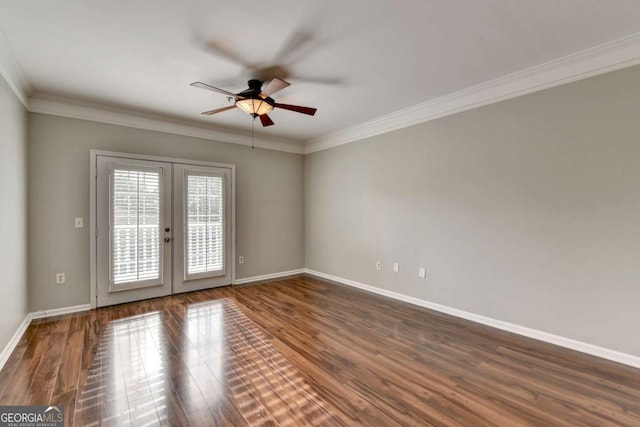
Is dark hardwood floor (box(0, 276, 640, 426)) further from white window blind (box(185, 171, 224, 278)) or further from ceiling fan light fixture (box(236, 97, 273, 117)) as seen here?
ceiling fan light fixture (box(236, 97, 273, 117))

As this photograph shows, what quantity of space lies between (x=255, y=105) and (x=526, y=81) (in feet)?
9.26

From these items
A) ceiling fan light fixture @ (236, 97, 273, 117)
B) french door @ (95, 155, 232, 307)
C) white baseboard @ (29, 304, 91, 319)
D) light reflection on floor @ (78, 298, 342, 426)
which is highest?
ceiling fan light fixture @ (236, 97, 273, 117)

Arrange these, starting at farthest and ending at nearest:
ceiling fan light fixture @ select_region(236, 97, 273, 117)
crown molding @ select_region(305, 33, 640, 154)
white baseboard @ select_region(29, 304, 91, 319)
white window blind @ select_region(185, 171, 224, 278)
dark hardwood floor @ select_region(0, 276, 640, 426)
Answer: white window blind @ select_region(185, 171, 224, 278)
white baseboard @ select_region(29, 304, 91, 319)
ceiling fan light fixture @ select_region(236, 97, 273, 117)
crown molding @ select_region(305, 33, 640, 154)
dark hardwood floor @ select_region(0, 276, 640, 426)

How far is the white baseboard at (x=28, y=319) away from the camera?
251 cm

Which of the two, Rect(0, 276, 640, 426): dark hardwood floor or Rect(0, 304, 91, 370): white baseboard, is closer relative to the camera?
Rect(0, 276, 640, 426): dark hardwood floor

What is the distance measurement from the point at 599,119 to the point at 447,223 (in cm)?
170

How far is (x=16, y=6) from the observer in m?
1.98

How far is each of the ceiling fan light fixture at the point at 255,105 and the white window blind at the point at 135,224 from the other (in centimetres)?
207

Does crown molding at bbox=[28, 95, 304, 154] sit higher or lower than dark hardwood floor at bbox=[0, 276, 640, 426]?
higher

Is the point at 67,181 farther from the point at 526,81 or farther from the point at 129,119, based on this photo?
the point at 526,81

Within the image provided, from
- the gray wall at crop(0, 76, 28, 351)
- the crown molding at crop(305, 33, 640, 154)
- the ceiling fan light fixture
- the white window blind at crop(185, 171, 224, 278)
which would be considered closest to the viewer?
the crown molding at crop(305, 33, 640, 154)

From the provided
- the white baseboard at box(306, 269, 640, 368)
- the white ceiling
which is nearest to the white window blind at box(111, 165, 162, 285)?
the white ceiling

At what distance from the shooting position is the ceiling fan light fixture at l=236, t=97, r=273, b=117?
117 inches

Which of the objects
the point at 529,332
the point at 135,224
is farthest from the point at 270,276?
the point at 529,332
